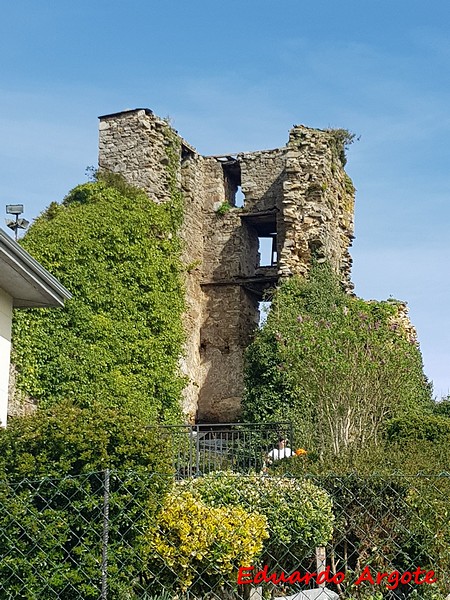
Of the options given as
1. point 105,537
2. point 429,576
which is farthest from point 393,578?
point 105,537

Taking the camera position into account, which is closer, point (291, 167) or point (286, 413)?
point (286, 413)

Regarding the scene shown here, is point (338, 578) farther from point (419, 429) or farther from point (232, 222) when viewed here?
point (232, 222)

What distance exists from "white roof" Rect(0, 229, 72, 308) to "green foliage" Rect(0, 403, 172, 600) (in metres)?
2.81

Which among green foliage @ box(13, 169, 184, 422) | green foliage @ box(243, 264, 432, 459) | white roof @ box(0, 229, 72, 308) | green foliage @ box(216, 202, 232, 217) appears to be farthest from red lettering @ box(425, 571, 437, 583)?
green foliage @ box(216, 202, 232, 217)

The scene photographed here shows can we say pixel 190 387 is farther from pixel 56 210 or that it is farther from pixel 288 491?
pixel 288 491

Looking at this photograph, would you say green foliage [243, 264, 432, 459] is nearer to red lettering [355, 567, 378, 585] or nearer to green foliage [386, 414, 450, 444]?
green foliage [386, 414, 450, 444]

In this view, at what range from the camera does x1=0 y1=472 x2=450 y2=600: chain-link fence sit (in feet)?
27.1

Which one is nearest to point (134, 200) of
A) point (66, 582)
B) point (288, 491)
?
point (288, 491)

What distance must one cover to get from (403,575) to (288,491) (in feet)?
5.02

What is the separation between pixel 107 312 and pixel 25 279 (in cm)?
907

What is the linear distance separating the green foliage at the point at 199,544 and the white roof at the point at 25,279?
3921mm

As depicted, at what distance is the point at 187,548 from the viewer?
8.55 m

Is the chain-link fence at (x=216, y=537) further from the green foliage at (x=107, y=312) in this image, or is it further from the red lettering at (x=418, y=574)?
the green foliage at (x=107, y=312)

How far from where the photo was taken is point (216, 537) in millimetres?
8656
